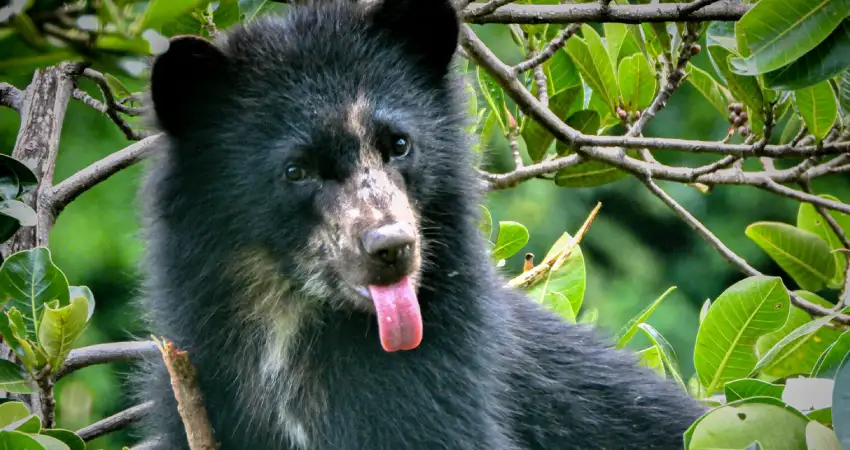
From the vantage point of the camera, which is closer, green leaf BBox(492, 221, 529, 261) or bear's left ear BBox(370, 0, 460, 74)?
bear's left ear BBox(370, 0, 460, 74)

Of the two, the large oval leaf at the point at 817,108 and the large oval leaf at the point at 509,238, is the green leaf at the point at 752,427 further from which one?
the large oval leaf at the point at 509,238

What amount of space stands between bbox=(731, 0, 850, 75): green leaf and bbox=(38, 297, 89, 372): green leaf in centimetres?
153

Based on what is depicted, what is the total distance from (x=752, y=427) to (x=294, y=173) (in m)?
1.20

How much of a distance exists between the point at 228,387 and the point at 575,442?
1074mm

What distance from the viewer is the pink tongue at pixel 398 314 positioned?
91.4 inches

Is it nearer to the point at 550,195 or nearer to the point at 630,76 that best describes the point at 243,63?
the point at 630,76

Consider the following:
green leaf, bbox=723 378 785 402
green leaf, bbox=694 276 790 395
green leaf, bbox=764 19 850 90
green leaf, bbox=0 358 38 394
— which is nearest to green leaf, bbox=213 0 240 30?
green leaf, bbox=0 358 38 394

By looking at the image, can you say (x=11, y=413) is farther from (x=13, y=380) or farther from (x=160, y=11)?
(x=160, y=11)

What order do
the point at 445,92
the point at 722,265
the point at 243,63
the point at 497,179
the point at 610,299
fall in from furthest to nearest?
the point at 722,265, the point at 610,299, the point at 497,179, the point at 445,92, the point at 243,63

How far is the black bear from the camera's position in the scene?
2.39 m

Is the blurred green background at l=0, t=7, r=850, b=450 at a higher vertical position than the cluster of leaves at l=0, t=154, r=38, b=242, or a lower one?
lower

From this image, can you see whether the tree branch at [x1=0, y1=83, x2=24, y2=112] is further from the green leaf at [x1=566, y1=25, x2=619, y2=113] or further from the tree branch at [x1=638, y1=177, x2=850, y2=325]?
the tree branch at [x1=638, y1=177, x2=850, y2=325]

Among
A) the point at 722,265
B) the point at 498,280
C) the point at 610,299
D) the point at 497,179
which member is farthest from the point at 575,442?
the point at 722,265

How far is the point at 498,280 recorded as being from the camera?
2.97 m
